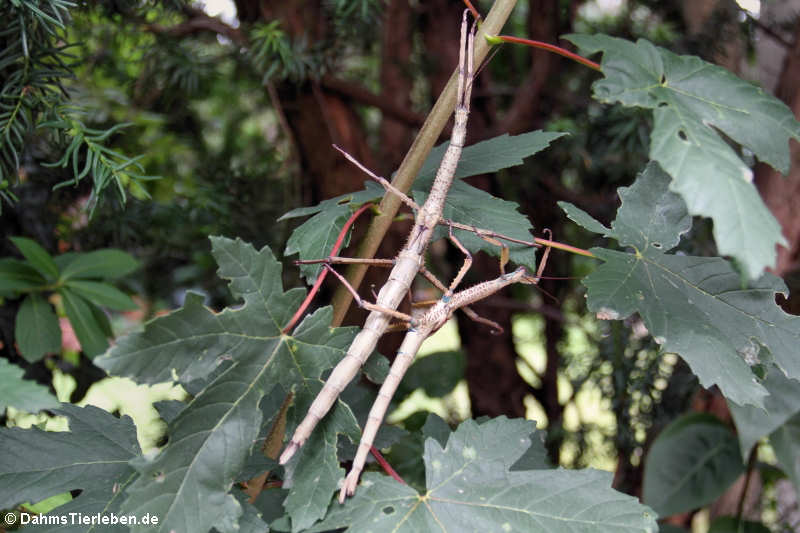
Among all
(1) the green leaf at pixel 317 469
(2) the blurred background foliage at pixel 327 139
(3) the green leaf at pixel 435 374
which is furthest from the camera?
(3) the green leaf at pixel 435 374

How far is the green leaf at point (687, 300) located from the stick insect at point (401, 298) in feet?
0.42

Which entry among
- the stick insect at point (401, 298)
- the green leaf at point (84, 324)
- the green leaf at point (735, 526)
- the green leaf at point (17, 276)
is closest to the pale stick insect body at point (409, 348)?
the stick insect at point (401, 298)

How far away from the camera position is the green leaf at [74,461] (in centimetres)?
67

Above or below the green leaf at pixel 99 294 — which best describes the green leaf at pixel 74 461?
below

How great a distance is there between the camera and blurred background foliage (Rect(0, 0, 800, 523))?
1056 millimetres

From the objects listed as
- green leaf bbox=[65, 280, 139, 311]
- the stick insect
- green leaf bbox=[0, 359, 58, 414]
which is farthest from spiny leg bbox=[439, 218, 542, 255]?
green leaf bbox=[65, 280, 139, 311]

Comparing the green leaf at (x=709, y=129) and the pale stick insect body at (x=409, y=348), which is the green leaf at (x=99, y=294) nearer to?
the pale stick insect body at (x=409, y=348)

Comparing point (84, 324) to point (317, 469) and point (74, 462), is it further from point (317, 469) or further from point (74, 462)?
point (317, 469)

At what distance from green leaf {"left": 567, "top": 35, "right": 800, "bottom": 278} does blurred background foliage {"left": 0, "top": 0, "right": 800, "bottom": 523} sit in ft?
1.62

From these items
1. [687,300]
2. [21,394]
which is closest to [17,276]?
[21,394]

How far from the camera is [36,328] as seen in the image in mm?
929

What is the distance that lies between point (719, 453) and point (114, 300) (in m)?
1.14

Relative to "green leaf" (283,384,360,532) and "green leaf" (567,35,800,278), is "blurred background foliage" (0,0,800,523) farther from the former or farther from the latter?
"green leaf" (567,35,800,278)

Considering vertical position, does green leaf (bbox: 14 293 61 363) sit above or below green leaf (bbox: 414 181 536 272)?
below
